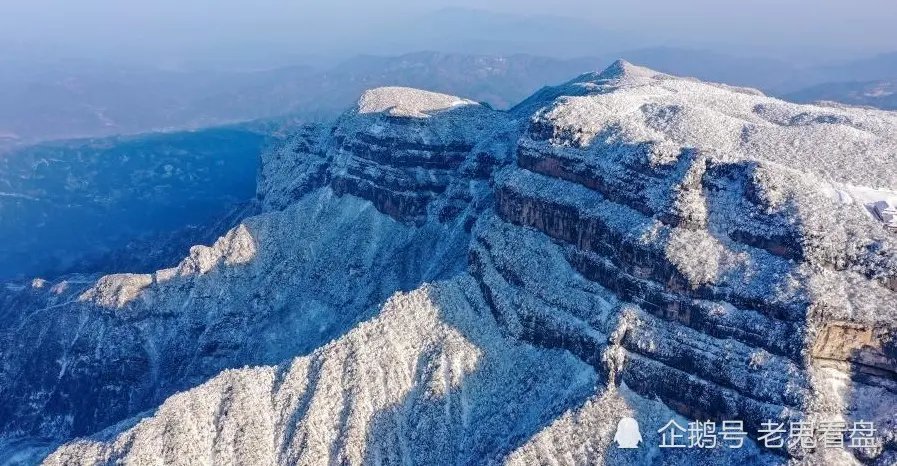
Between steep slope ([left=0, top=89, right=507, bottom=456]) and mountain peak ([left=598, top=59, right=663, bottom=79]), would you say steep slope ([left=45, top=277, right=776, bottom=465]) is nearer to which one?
steep slope ([left=0, top=89, right=507, bottom=456])

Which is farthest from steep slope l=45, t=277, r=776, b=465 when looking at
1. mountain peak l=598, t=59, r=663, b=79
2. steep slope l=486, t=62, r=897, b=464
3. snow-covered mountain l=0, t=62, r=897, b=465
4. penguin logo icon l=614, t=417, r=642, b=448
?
mountain peak l=598, t=59, r=663, b=79

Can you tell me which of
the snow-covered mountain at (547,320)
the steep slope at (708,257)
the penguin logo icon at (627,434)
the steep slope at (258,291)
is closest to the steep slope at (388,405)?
the snow-covered mountain at (547,320)

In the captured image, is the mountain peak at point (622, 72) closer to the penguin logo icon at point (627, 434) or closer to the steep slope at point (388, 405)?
the steep slope at point (388, 405)

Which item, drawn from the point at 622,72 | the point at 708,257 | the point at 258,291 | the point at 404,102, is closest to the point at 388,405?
the point at 708,257

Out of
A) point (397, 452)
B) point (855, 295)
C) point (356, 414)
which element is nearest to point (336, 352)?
point (356, 414)

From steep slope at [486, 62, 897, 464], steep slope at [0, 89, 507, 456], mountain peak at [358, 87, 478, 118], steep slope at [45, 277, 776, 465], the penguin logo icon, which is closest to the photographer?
steep slope at [486, 62, 897, 464]

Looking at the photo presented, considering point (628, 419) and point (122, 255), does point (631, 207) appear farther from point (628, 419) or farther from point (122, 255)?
point (122, 255)

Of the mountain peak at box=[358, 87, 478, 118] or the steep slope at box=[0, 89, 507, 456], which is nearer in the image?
the steep slope at box=[0, 89, 507, 456]
